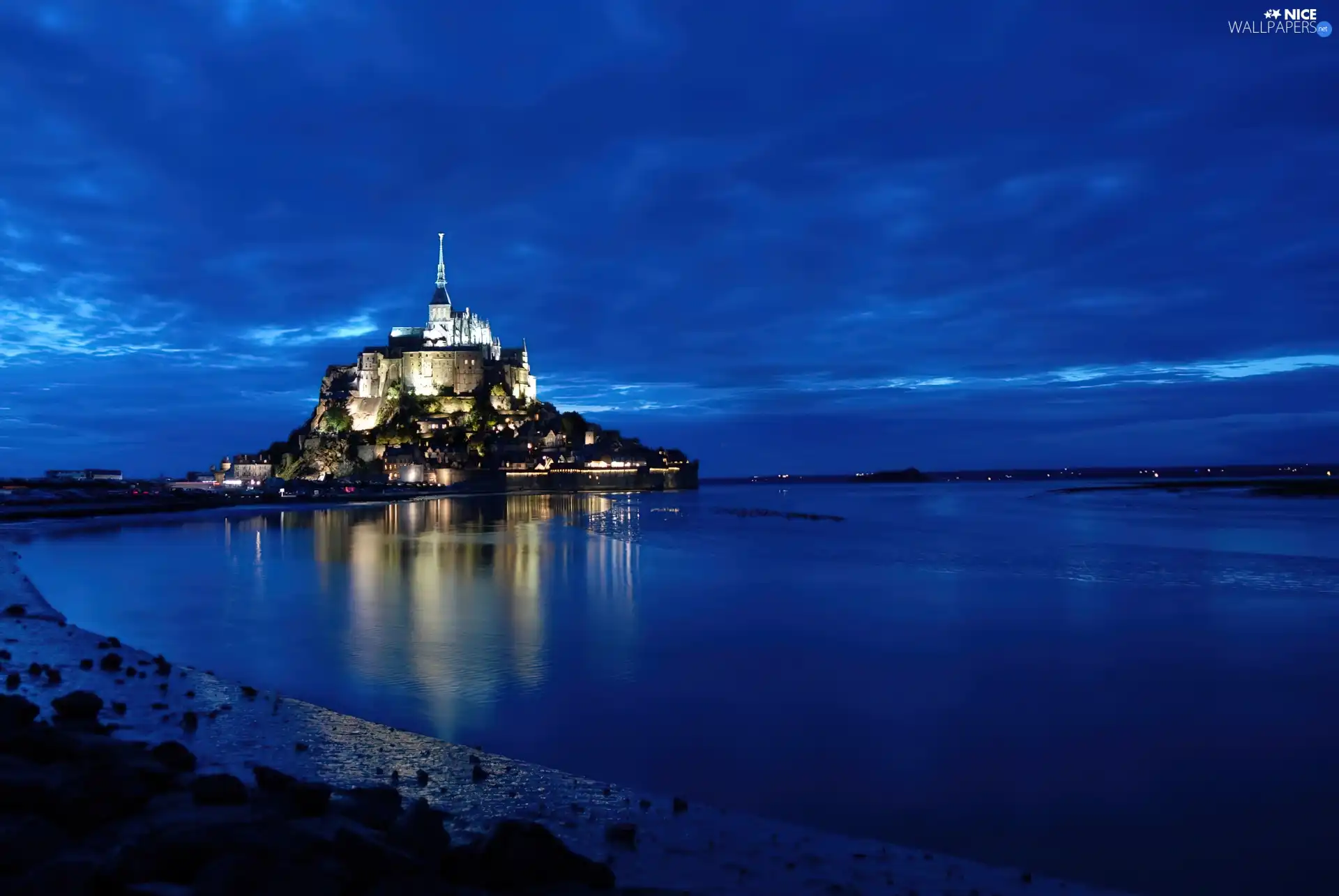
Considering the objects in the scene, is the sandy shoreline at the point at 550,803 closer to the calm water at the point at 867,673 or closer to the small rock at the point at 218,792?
the calm water at the point at 867,673

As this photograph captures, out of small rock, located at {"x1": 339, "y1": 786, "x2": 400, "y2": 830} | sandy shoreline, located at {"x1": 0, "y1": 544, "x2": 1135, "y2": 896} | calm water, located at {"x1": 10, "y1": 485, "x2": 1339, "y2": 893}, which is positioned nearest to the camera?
sandy shoreline, located at {"x1": 0, "y1": 544, "x2": 1135, "y2": 896}

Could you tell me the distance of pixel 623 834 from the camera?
4.00m

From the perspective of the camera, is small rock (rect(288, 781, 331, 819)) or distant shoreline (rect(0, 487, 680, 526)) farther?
distant shoreline (rect(0, 487, 680, 526))

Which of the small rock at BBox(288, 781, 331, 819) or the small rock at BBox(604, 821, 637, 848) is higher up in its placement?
the small rock at BBox(288, 781, 331, 819)

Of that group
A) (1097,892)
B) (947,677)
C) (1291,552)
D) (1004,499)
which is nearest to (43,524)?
(947,677)

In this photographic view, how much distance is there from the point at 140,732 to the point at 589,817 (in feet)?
9.95

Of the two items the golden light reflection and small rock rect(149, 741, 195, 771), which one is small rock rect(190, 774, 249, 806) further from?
the golden light reflection

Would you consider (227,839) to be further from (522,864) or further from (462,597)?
(462,597)

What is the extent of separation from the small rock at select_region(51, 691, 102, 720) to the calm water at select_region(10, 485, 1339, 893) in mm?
1607

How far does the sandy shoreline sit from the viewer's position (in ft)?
12.0

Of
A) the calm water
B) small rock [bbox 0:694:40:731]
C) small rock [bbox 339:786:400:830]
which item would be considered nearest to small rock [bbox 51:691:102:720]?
small rock [bbox 0:694:40:731]

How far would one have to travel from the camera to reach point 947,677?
7969 mm

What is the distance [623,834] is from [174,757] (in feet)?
7.56

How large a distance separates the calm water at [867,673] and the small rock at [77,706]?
1607 mm
